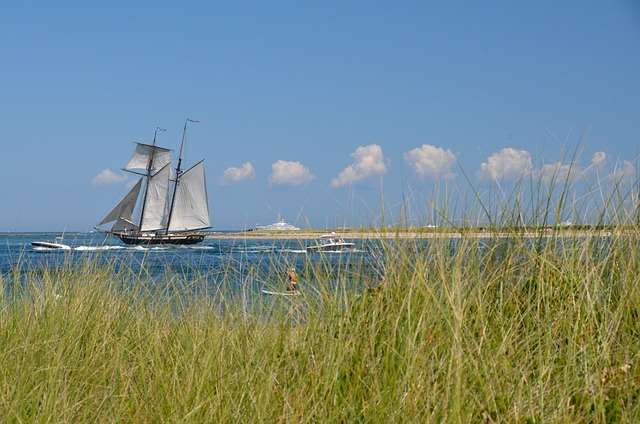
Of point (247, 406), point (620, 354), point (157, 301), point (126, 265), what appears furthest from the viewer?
point (126, 265)

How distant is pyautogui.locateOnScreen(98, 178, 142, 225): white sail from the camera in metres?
53.9

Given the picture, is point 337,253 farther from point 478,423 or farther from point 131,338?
point 478,423

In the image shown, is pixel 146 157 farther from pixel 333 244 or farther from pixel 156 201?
pixel 333 244

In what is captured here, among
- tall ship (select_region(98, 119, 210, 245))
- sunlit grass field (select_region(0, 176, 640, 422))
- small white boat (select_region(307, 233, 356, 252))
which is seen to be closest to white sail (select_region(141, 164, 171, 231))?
tall ship (select_region(98, 119, 210, 245))

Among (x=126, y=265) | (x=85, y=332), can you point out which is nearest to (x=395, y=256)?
(x=85, y=332)

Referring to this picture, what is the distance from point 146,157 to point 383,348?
60.5 metres

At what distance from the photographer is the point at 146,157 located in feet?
202

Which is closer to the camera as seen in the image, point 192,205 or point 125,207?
point 125,207

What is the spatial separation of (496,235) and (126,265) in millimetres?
2685

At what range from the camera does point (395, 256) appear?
137 inches

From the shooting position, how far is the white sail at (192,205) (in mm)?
56312

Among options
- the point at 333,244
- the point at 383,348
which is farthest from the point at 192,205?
the point at 383,348

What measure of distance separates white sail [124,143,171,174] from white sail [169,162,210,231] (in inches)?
196

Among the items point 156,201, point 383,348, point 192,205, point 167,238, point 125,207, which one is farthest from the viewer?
point 156,201
